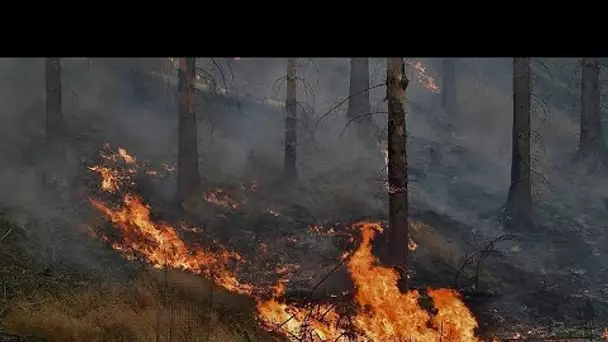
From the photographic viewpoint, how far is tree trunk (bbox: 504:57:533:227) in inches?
603

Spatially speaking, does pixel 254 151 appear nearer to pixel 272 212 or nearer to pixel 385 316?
pixel 272 212

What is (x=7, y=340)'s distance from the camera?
18.9 feet

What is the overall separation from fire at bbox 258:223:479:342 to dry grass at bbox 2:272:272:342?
1349 mm

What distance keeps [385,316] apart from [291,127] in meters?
8.10

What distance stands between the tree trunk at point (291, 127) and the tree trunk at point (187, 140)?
3.00m

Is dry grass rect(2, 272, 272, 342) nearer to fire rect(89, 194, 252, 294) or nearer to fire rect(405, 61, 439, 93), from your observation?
fire rect(89, 194, 252, 294)

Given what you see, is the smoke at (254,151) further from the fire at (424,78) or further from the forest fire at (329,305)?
the fire at (424,78)

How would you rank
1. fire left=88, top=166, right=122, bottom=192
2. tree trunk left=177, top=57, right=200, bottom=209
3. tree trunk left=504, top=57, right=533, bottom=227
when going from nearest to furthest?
fire left=88, top=166, right=122, bottom=192
tree trunk left=177, top=57, right=200, bottom=209
tree trunk left=504, top=57, right=533, bottom=227

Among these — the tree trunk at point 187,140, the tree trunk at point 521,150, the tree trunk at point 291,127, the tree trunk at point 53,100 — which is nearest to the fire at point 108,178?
the tree trunk at point 53,100

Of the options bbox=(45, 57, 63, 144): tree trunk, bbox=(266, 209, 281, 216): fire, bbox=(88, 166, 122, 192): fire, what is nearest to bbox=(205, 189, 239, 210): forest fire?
bbox=(266, 209, 281, 216): fire

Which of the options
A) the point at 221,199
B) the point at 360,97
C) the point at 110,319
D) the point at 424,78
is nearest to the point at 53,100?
the point at 221,199
